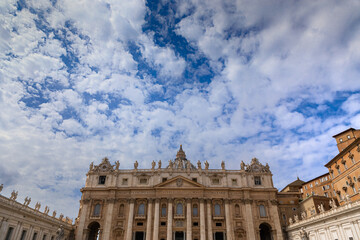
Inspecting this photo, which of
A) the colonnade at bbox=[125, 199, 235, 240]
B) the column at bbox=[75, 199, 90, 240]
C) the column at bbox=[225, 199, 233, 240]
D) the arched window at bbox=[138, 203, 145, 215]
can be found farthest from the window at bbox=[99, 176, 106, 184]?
the column at bbox=[225, 199, 233, 240]

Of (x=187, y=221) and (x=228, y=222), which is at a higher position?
(x=187, y=221)

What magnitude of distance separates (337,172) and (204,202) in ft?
94.9

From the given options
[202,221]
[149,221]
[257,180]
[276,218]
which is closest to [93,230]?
[149,221]

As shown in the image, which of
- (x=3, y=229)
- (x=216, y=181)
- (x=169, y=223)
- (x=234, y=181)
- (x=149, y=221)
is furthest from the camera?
(x=234, y=181)

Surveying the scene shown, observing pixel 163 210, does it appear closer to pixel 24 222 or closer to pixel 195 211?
pixel 195 211

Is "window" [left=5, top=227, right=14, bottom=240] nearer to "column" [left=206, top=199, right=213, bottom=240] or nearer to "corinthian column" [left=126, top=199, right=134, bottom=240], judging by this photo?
"corinthian column" [left=126, top=199, right=134, bottom=240]

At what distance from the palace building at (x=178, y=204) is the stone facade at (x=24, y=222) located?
34.8 feet

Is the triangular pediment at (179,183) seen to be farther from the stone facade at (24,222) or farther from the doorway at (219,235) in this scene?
the stone facade at (24,222)

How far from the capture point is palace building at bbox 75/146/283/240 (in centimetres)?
5516

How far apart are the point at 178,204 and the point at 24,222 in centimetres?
3077

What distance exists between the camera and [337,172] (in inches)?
2071

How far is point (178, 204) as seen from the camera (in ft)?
191

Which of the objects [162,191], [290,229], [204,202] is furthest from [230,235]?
[162,191]

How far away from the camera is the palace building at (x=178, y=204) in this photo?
2172 inches
